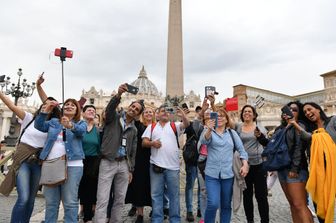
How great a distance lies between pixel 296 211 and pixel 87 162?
300cm

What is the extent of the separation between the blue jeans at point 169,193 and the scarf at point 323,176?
1.75 metres

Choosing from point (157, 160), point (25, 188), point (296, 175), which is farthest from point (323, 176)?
point (25, 188)

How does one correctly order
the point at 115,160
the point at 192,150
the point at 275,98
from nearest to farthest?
the point at 115,160 → the point at 192,150 → the point at 275,98

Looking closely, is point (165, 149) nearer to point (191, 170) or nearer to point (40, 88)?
point (191, 170)

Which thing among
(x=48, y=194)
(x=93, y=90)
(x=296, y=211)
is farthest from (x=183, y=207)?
(x=93, y=90)

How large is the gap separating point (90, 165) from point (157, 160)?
1038 millimetres

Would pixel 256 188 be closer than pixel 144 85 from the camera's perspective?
Yes

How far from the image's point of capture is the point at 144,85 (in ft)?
346

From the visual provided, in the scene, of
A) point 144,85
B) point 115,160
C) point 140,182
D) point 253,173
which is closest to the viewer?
point 115,160

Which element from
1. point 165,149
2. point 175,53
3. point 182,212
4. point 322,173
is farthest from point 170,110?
point 175,53

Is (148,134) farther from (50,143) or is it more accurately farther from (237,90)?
(237,90)

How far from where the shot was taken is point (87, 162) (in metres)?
3.95

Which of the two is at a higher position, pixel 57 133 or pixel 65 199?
pixel 57 133

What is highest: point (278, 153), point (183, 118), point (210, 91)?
point (210, 91)
